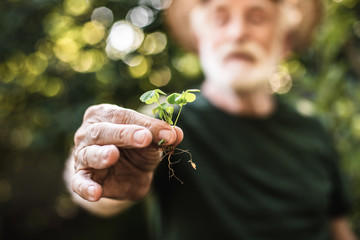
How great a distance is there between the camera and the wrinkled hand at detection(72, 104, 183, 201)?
0.55 metres

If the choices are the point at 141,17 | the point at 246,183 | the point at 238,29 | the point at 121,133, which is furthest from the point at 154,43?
the point at 121,133

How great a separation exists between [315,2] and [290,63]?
47.9 inches

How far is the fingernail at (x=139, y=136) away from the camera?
536 mm

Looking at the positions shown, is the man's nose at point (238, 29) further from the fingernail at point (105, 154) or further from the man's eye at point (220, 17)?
the fingernail at point (105, 154)

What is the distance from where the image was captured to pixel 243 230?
155cm

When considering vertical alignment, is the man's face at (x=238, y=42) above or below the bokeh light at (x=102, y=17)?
above

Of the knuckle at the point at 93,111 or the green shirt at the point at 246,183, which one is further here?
the green shirt at the point at 246,183

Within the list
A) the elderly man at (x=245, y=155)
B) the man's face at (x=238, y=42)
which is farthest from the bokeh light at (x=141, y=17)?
the man's face at (x=238, y=42)

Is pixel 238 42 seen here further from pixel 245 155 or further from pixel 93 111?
pixel 93 111

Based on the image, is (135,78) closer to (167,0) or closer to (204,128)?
(167,0)

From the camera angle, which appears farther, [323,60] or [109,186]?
[323,60]

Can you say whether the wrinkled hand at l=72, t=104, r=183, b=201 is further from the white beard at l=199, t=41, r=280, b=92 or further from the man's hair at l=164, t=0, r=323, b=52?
the man's hair at l=164, t=0, r=323, b=52

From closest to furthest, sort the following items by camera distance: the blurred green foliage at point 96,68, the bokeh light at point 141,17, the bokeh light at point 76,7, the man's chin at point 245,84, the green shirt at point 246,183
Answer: the green shirt at point 246,183 → the man's chin at point 245,84 → the blurred green foliage at point 96,68 → the bokeh light at point 141,17 → the bokeh light at point 76,7

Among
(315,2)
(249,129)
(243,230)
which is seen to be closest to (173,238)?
(243,230)
